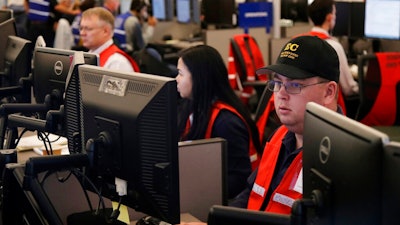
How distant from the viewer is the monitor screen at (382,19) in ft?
17.6

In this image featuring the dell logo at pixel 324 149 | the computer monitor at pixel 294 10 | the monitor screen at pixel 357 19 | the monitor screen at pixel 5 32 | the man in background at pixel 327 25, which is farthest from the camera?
the computer monitor at pixel 294 10

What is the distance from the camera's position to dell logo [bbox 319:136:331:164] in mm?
1419

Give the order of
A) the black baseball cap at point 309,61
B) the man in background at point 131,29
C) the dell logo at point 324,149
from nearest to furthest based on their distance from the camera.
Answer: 1. the dell logo at point 324,149
2. the black baseball cap at point 309,61
3. the man in background at point 131,29

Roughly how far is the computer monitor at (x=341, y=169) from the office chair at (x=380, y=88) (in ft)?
9.75

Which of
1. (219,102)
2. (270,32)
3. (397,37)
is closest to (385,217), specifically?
(219,102)

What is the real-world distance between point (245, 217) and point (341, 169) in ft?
0.71

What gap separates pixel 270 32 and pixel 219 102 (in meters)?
3.81

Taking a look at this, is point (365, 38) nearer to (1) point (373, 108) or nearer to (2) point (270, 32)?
(2) point (270, 32)

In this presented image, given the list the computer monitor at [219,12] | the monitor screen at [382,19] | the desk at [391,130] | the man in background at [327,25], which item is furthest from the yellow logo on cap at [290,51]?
the computer monitor at [219,12]

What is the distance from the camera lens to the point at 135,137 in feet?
6.02

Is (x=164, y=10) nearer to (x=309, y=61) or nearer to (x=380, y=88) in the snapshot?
(x=380, y=88)

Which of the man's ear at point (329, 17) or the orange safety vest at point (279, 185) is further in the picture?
the man's ear at point (329, 17)

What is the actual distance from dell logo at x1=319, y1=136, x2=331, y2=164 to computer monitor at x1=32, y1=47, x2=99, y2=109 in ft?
4.07

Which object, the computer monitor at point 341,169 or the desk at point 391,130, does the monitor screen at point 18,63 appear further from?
the desk at point 391,130
